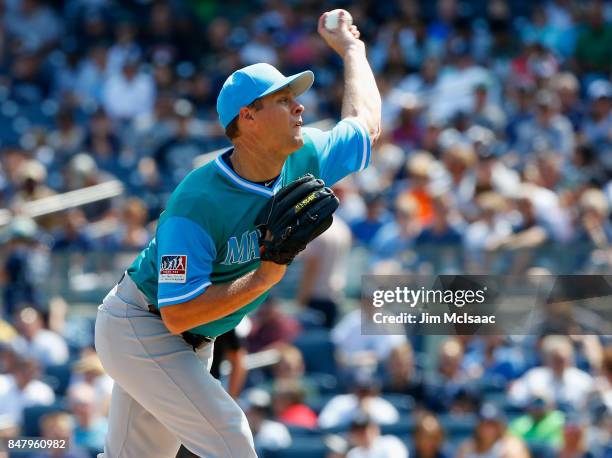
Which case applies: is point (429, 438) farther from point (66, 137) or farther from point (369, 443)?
point (66, 137)

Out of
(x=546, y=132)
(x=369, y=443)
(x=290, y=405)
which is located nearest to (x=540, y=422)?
(x=369, y=443)

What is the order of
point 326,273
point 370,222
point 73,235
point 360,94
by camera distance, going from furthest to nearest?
point 73,235, point 370,222, point 326,273, point 360,94

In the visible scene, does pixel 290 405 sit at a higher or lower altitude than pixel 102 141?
lower

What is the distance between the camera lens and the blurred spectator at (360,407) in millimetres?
8367

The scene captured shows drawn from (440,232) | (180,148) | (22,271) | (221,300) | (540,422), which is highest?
(221,300)

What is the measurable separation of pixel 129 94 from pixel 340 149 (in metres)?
9.13

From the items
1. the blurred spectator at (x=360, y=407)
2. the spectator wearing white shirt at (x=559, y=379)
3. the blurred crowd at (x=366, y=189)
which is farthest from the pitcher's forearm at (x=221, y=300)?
the spectator wearing white shirt at (x=559, y=379)

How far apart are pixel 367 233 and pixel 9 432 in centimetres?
340

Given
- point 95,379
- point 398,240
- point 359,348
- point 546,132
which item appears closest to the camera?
point 95,379

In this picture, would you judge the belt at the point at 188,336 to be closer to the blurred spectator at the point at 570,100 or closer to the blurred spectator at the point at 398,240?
the blurred spectator at the point at 398,240

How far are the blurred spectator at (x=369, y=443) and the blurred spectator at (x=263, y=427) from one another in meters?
0.45

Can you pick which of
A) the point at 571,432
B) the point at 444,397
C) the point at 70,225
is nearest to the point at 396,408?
the point at 444,397

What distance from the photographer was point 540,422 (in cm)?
819

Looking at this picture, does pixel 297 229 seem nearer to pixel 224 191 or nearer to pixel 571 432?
pixel 224 191
